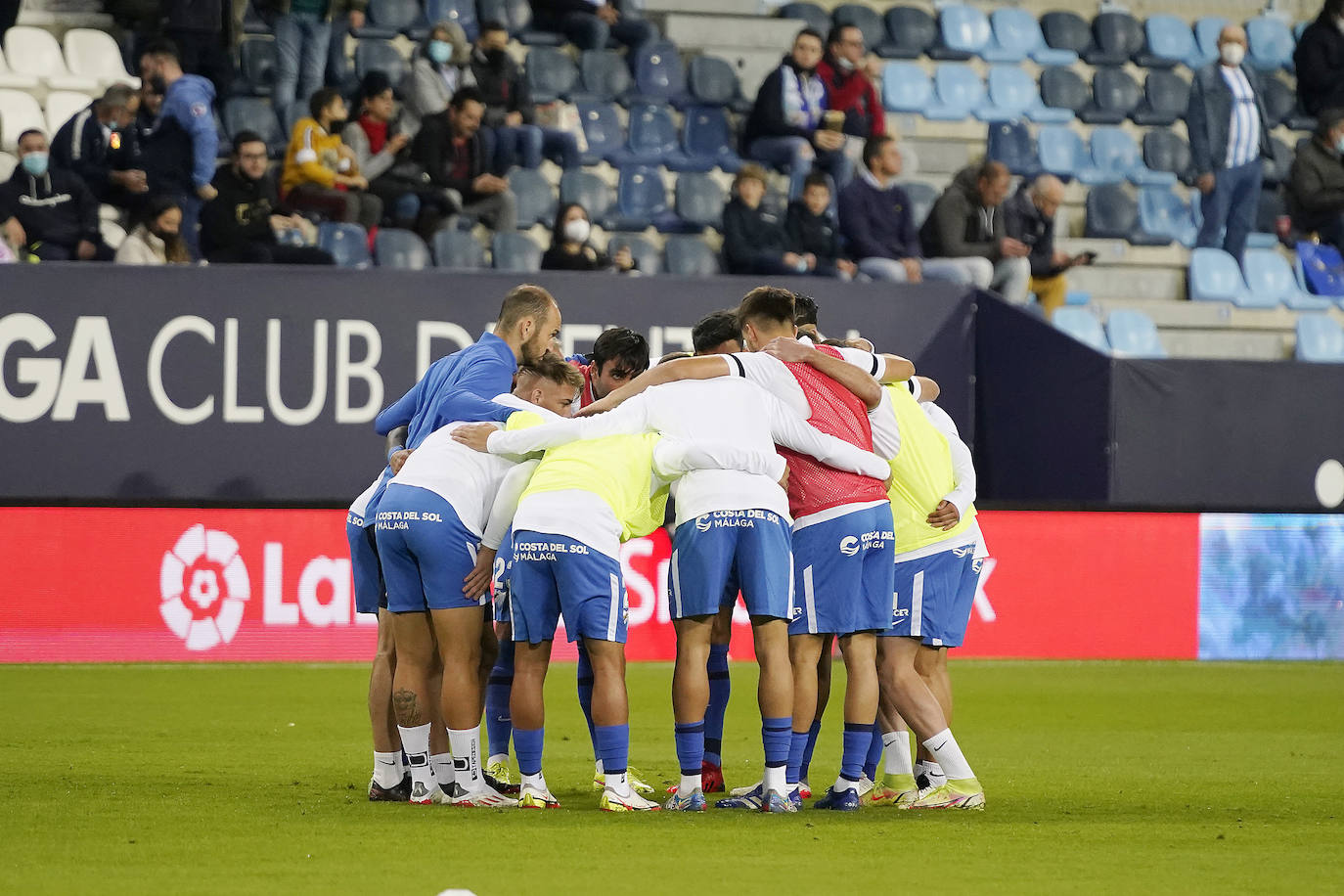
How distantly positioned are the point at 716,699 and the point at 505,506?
4.14ft

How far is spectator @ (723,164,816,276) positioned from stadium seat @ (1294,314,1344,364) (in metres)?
5.76

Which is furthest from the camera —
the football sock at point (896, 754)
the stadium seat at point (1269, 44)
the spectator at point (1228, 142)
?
Answer: the stadium seat at point (1269, 44)

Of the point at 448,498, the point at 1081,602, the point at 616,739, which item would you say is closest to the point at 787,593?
the point at 616,739

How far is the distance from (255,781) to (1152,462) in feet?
29.7

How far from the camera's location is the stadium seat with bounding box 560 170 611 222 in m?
16.9

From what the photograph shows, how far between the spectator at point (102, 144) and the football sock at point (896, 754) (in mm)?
9128

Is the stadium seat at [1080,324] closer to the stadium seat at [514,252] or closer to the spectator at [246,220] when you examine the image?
the stadium seat at [514,252]

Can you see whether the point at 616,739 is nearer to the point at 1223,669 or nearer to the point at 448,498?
the point at 448,498

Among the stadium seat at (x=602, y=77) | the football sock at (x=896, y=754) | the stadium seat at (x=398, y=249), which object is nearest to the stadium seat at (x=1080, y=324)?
the stadium seat at (x=602, y=77)

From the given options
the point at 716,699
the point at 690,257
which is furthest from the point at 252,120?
the point at 716,699

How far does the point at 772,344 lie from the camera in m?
7.36

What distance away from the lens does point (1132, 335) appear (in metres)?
18.1

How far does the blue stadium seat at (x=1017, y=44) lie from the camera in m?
20.8

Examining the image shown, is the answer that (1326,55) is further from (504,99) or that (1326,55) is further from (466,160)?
(466,160)
